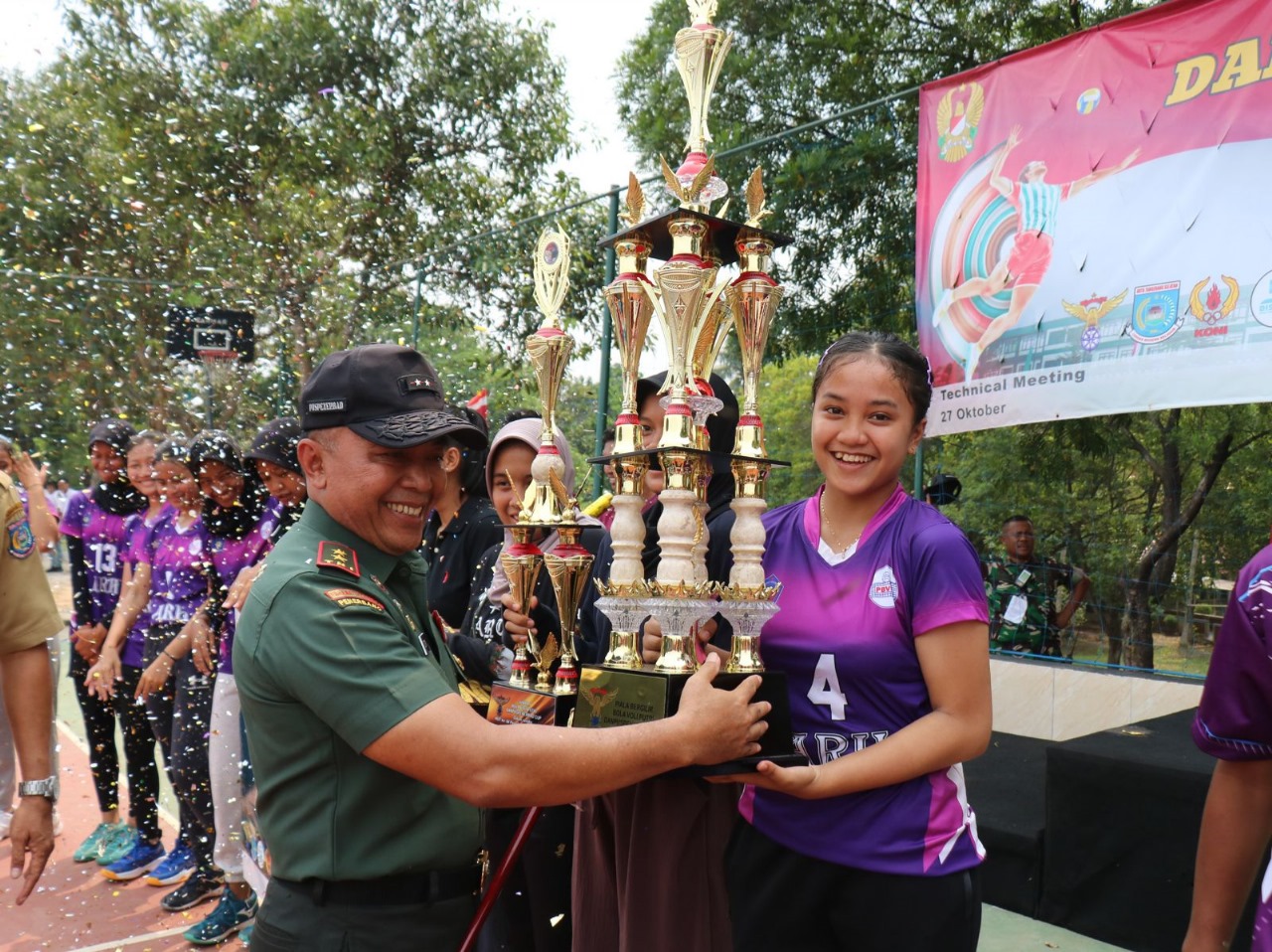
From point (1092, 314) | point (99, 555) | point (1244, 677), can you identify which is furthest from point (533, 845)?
point (99, 555)

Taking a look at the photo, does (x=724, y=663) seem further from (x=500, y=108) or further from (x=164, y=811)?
(x=500, y=108)

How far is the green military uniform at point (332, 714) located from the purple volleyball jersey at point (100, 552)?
3971 millimetres

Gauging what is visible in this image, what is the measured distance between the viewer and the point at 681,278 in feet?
6.54

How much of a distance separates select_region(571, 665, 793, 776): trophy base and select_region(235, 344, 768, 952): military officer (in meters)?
0.06

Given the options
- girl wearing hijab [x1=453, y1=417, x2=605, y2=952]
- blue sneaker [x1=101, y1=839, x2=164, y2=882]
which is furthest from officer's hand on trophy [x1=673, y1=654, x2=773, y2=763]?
blue sneaker [x1=101, y1=839, x2=164, y2=882]

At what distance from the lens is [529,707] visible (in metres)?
2.17

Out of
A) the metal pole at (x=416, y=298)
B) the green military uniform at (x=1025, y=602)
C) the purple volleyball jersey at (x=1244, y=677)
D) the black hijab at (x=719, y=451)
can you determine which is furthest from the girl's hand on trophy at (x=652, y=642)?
the metal pole at (x=416, y=298)

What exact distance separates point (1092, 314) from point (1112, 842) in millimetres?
2139

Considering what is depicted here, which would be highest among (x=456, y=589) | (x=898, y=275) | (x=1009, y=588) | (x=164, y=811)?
(x=898, y=275)

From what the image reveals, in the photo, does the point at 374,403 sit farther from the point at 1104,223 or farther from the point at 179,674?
the point at 1104,223

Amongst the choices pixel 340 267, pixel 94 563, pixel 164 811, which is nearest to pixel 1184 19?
pixel 94 563

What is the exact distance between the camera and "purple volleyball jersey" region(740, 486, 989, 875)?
68.0 inches

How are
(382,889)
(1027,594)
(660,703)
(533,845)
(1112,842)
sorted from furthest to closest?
(1027,594)
(1112,842)
(533,845)
(660,703)
(382,889)

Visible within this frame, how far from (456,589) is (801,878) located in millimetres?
1991
